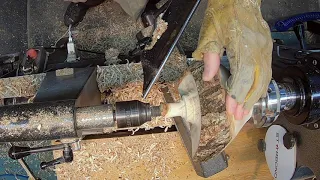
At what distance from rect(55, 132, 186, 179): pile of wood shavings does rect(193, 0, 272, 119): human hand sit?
1.74 feet

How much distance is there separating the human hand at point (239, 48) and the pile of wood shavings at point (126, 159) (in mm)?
530

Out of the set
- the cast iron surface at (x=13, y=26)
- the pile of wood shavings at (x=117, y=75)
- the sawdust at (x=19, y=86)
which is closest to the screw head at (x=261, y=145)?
the pile of wood shavings at (x=117, y=75)

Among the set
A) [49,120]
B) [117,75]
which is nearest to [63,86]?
[49,120]

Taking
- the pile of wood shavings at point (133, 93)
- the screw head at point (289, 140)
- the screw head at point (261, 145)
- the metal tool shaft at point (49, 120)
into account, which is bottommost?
the screw head at point (261, 145)

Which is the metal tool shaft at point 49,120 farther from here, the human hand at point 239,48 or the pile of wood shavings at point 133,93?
the pile of wood shavings at point 133,93

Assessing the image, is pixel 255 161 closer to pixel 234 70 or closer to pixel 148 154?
pixel 148 154

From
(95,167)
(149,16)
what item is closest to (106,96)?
(95,167)

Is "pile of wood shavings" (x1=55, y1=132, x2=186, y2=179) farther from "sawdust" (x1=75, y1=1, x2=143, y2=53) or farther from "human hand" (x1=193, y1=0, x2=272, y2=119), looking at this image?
"human hand" (x1=193, y1=0, x2=272, y2=119)

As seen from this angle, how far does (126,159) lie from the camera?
1229 millimetres

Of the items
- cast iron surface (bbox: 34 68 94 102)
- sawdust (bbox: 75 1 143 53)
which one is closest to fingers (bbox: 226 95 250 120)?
cast iron surface (bbox: 34 68 94 102)

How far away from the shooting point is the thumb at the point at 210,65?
73 cm

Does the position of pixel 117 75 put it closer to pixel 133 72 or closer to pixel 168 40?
pixel 133 72

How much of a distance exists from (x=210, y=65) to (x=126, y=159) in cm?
60

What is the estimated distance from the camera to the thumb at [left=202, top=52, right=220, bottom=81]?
734 mm
